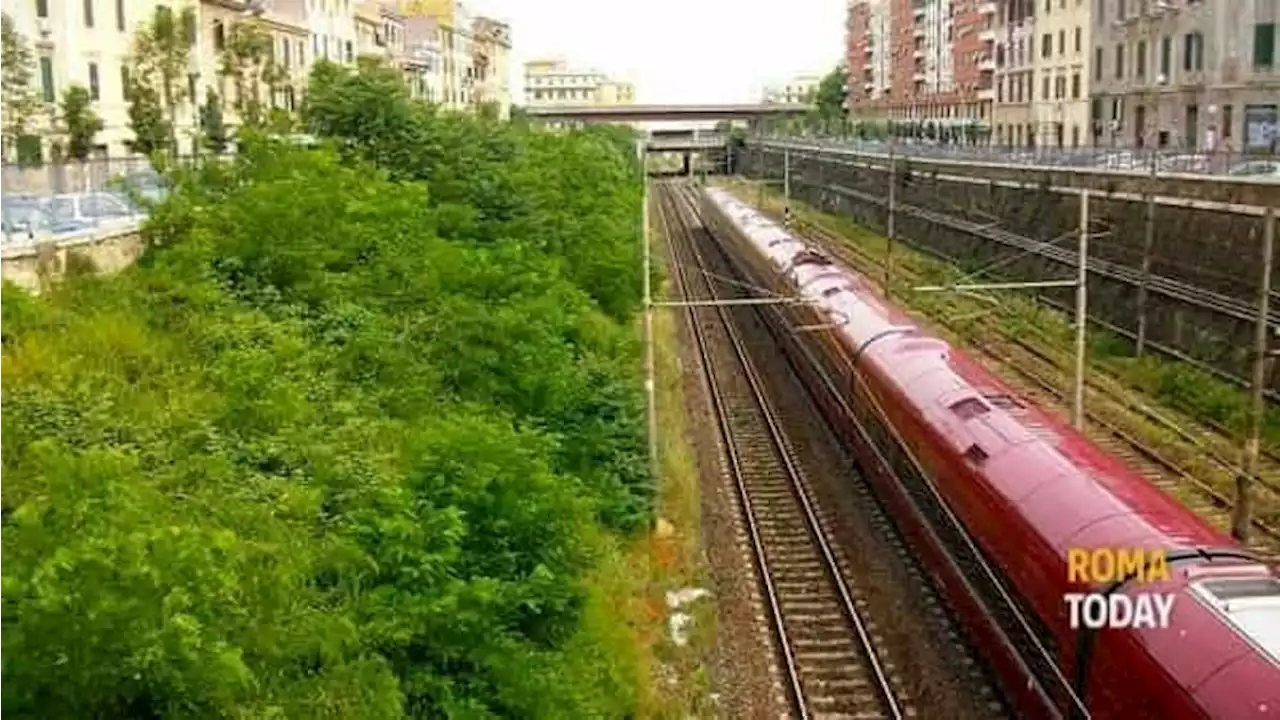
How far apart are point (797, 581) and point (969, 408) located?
395cm

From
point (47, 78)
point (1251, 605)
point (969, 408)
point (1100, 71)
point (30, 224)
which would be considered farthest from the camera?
point (1100, 71)

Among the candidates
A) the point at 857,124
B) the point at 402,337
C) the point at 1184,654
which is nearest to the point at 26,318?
the point at 402,337

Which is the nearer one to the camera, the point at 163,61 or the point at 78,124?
the point at 78,124

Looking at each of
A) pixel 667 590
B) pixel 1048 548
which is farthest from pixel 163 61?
pixel 1048 548

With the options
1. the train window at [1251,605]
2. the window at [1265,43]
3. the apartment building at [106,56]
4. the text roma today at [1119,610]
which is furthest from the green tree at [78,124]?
the window at [1265,43]

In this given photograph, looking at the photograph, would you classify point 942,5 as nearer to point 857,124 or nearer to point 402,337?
point 857,124

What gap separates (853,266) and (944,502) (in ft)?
133

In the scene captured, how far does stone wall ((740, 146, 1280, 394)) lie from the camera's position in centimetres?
3288

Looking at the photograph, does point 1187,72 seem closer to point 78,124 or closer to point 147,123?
point 147,123

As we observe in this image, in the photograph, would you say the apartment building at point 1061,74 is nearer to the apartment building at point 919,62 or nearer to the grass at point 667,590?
the apartment building at point 919,62

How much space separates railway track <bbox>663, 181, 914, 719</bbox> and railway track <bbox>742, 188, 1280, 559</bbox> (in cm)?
489

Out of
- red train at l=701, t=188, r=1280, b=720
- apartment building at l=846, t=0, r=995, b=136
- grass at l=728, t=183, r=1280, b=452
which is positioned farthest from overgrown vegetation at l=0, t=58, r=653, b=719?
apartment building at l=846, t=0, r=995, b=136

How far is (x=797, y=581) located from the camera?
21.0 m

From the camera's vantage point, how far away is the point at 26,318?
16672 millimetres
